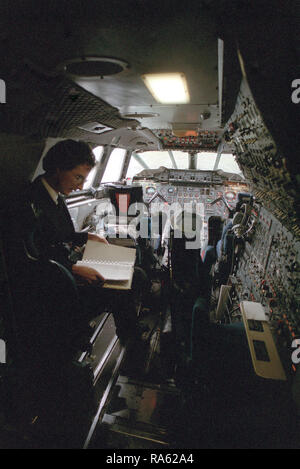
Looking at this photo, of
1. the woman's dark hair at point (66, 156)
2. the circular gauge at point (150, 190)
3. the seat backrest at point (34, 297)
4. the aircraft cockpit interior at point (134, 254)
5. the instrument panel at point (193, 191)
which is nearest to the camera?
the aircraft cockpit interior at point (134, 254)

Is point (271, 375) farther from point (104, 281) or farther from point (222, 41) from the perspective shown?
point (222, 41)

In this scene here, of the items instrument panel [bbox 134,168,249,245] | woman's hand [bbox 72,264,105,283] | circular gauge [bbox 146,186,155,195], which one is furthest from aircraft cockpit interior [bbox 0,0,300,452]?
circular gauge [bbox 146,186,155,195]

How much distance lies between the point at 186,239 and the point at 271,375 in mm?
1074

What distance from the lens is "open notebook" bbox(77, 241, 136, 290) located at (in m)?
1.27

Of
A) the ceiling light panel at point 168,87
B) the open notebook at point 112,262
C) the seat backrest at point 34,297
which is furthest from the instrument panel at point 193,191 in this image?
the seat backrest at point 34,297

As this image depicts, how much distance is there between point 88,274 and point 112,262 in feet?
0.58

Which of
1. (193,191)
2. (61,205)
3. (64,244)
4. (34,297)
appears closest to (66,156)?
(61,205)

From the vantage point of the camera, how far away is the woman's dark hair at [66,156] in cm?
137

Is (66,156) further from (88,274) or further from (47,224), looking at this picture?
(88,274)

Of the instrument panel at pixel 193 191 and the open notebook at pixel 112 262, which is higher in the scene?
the instrument panel at pixel 193 191

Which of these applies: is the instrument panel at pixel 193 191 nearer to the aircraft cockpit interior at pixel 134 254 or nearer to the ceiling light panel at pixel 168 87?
the aircraft cockpit interior at pixel 134 254

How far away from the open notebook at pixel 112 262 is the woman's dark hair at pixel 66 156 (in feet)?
1.76

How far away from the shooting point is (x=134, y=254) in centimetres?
141

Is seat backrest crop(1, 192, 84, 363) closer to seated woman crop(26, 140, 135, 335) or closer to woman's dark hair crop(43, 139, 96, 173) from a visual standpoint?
seated woman crop(26, 140, 135, 335)
